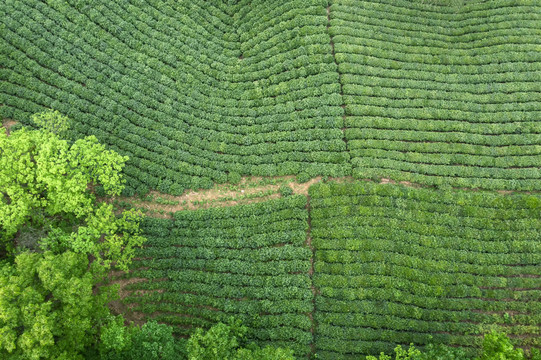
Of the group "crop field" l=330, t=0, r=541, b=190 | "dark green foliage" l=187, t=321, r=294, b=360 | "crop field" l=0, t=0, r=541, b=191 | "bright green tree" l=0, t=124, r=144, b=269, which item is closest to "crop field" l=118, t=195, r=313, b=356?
"crop field" l=0, t=0, r=541, b=191

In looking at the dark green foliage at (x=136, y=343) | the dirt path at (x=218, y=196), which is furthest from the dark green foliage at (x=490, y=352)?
the dirt path at (x=218, y=196)

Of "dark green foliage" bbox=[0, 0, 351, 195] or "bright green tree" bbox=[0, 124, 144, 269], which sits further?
"dark green foliage" bbox=[0, 0, 351, 195]

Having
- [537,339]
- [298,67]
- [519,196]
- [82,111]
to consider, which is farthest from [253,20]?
[537,339]

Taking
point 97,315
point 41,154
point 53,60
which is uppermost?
point 53,60

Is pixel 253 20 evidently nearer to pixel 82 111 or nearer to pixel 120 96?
pixel 120 96

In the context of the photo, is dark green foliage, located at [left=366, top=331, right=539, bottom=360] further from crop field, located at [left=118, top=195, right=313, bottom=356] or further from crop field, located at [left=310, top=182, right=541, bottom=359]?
Result: crop field, located at [left=118, top=195, right=313, bottom=356]

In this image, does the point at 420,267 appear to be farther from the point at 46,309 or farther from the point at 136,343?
the point at 46,309
